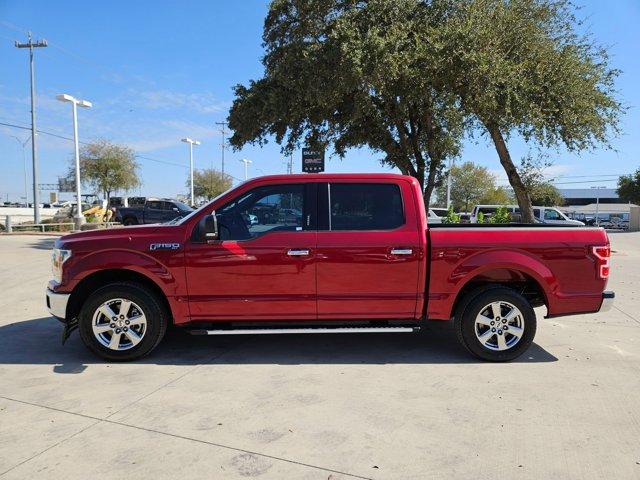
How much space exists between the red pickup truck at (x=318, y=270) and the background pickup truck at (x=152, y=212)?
2413 centimetres

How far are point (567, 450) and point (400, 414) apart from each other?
46.7 inches

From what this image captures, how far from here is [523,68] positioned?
46.4 ft

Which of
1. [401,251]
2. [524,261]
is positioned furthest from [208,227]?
[524,261]

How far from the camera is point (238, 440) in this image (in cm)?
362

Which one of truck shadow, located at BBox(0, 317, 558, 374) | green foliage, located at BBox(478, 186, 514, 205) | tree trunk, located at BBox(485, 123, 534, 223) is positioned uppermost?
green foliage, located at BBox(478, 186, 514, 205)

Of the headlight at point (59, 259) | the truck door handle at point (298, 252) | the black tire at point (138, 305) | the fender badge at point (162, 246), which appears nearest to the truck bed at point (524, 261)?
the truck door handle at point (298, 252)

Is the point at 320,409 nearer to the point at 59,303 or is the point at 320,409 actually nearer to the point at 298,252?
the point at 298,252

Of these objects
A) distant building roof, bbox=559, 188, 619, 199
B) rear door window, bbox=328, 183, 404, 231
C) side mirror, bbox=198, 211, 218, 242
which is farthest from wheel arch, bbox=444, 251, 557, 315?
distant building roof, bbox=559, 188, 619, 199

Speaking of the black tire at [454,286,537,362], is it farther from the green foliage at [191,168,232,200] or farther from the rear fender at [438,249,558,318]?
the green foliage at [191,168,232,200]

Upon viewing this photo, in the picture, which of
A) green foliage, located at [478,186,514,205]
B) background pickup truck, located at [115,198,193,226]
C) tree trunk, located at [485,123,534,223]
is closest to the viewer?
tree trunk, located at [485,123,534,223]

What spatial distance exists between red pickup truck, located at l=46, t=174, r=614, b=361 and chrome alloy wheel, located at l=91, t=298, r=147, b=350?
10mm

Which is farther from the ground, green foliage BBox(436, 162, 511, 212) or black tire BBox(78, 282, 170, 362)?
green foliage BBox(436, 162, 511, 212)

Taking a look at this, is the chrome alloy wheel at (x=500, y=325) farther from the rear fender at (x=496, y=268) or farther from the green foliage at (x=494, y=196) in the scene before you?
the green foliage at (x=494, y=196)

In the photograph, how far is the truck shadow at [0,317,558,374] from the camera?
212 inches
